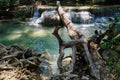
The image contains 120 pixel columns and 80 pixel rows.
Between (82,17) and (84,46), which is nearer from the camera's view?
(84,46)

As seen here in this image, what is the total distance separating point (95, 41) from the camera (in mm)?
6863

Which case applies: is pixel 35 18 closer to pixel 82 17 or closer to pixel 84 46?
pixel 82 17

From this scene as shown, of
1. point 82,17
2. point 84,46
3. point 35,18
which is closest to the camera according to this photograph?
point 84,46

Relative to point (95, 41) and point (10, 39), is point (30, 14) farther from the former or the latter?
point (95, 41)

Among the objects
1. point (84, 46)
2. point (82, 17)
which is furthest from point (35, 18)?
point (84, 46)

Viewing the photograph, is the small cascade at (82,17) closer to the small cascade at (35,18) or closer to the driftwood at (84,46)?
the small cascade at (35,18)

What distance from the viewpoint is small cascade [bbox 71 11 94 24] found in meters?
16.6

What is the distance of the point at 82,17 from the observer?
16625 millimetres

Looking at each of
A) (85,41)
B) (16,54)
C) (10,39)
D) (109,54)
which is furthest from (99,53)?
(10,39)

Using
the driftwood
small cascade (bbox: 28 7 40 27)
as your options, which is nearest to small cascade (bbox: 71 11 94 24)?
small cascade (bbox: 28 7 40 27)

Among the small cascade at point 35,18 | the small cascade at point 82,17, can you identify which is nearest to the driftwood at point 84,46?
the small cascade at point 82,17

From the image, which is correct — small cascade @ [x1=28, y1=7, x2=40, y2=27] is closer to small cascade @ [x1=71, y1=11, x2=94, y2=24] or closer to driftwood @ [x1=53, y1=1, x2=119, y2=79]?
small cascade @ [x1=71, y1=11, x2=94, y2=24]

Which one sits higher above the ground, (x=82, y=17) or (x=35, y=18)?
(x=82, y=17)

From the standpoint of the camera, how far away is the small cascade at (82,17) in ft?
54.3
